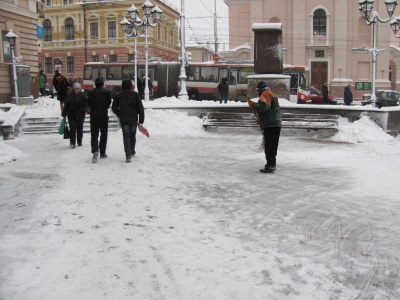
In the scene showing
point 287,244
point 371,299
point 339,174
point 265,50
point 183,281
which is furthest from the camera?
point 265,50

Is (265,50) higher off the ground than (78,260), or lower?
higher

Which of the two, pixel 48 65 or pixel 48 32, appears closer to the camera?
pixel 48 65

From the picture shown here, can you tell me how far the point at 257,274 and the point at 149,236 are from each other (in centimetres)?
140

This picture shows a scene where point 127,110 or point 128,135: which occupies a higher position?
point 127,110

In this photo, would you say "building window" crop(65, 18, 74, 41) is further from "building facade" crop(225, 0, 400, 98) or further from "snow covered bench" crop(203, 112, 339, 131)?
"snow covered bench" crop(203, 112, 339, 131)

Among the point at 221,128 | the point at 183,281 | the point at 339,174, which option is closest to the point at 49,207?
the point at 183,281

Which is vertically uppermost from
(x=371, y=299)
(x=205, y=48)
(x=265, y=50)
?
(x=205, y=48)

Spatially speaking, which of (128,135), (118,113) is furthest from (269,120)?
(118,113)

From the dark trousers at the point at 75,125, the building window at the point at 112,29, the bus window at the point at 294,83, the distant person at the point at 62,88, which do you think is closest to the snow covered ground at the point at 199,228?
the dark trousers at the point at 75,125

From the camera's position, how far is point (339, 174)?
830 centimetres

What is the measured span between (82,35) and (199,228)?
5369 centimetres

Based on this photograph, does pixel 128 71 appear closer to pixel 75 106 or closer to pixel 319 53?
pixel 319 53

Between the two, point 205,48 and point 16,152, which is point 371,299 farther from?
point 205,48

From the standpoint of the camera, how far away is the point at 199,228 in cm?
513
